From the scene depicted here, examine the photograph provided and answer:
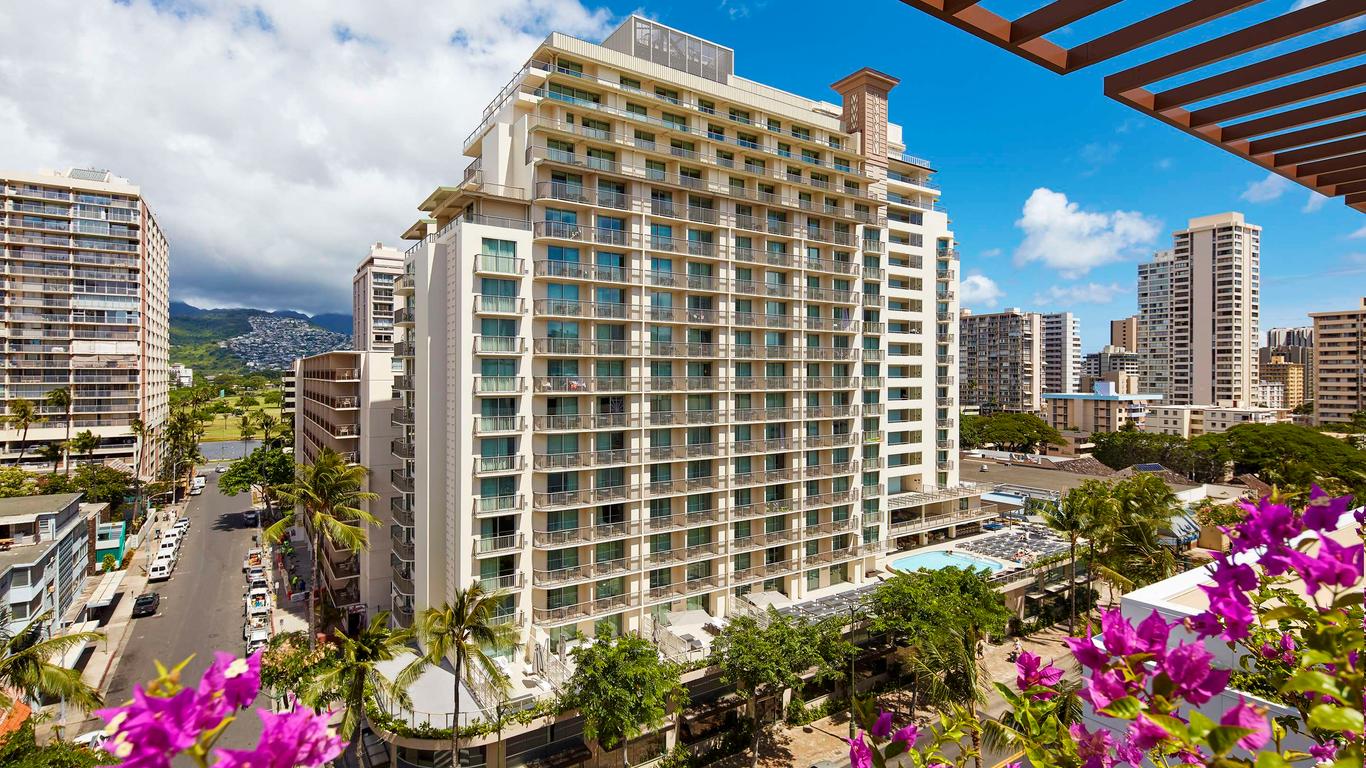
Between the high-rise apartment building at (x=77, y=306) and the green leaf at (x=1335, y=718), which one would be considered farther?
the high-rise apartment building at (x=77, y=306)

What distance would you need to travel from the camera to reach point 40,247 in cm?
6625

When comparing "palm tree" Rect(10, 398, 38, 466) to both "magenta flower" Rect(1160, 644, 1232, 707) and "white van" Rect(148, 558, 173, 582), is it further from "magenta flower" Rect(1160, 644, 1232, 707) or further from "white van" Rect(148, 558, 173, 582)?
"magenta flower" Rect(1160, 644, 1232, 707)

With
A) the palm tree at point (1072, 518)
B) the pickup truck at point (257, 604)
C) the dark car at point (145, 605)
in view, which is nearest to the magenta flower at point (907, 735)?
the palm tree at point (1072, 518)

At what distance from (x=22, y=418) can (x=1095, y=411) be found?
153 meters

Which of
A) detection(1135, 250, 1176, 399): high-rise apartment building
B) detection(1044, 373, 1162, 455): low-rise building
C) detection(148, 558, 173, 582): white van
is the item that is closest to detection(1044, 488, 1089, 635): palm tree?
detection(148, 558, 173, 582): white van

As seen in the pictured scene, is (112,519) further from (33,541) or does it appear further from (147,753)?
(147,753)

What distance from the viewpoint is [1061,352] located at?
16588 cm

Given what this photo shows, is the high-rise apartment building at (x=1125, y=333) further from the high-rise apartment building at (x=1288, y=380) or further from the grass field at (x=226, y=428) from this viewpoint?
the grass field at (x=226, y=428)

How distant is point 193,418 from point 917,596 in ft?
254

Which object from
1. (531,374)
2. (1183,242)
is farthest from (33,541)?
(1183,242)

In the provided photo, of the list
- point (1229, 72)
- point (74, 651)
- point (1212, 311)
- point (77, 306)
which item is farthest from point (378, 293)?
point (1212, 311)

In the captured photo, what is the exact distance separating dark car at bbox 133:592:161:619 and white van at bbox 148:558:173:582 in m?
4.50

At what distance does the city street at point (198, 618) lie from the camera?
106 feet

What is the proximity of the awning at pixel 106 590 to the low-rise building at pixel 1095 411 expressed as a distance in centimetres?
12443
